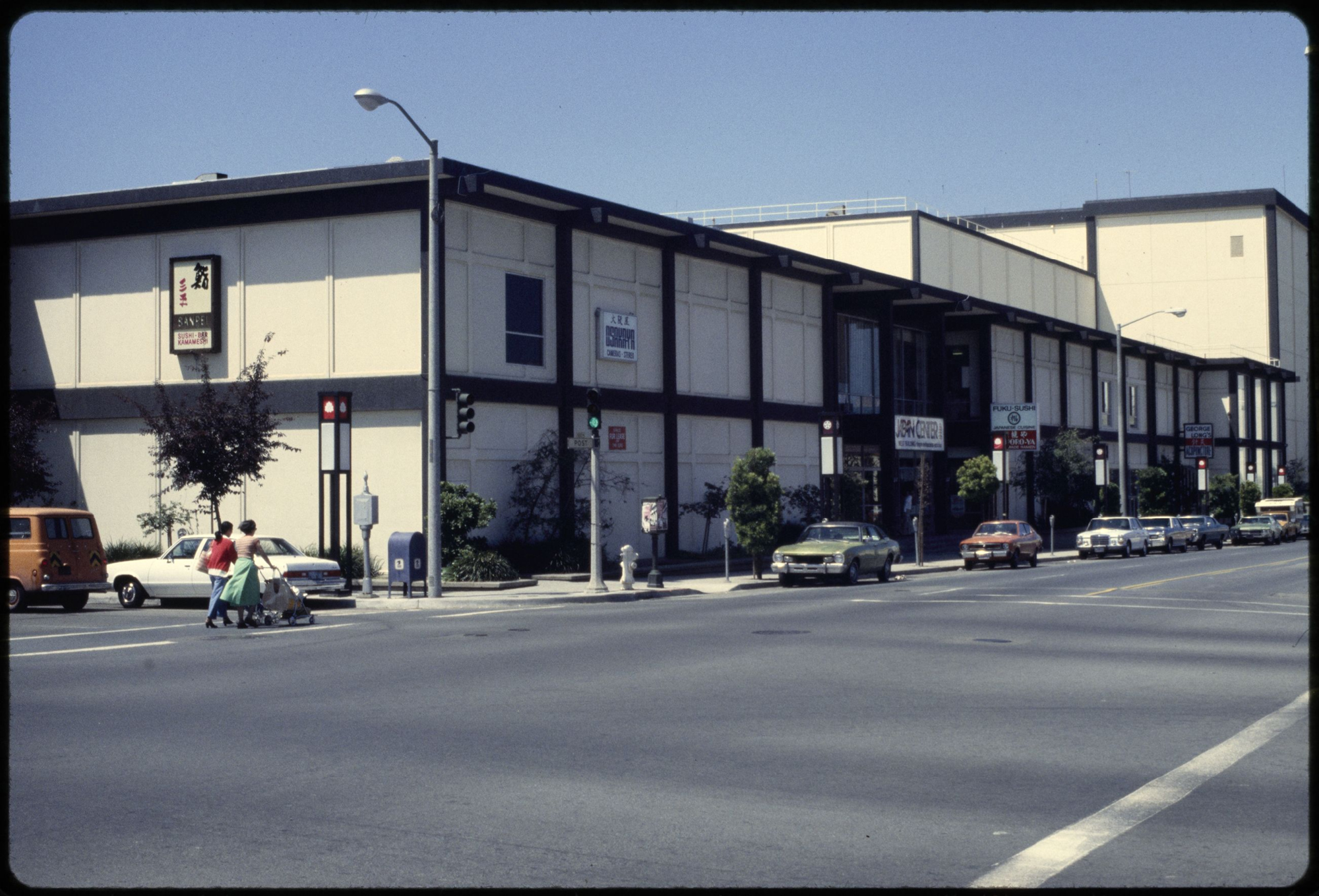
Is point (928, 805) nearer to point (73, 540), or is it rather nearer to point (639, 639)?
point (639, 639)

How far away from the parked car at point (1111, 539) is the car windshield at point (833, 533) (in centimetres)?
1932

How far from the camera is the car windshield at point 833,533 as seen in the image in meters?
34.9

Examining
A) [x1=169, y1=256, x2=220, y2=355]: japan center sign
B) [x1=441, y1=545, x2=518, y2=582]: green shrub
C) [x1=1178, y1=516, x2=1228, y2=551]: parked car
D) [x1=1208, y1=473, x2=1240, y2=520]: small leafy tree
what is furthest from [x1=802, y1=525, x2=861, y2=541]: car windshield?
[x1=1208, y1=473, x2=1240, y2=520]: small leafy tree

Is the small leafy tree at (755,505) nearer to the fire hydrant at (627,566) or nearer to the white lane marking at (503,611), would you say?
the fire hydrant at (627,566)

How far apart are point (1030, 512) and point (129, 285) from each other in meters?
45.6

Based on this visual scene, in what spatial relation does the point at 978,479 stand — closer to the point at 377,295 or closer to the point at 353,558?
the point at 377,295

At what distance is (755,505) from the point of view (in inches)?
1464

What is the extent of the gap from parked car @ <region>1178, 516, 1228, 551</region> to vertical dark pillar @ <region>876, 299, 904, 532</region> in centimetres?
1386

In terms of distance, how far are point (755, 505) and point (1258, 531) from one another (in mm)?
39659

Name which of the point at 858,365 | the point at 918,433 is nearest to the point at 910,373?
the point at 918,433

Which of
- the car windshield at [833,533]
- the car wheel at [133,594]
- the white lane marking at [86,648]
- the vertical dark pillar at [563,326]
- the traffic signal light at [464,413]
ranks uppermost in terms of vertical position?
the vertical dark pillar at [563,326]

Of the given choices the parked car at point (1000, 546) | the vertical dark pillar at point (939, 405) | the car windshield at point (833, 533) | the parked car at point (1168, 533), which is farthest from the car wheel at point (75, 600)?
the parked car at point (1168, 533)

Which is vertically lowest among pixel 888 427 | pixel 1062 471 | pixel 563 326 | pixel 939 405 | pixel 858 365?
pixel 1062 471

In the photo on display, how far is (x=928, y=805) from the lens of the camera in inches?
340
